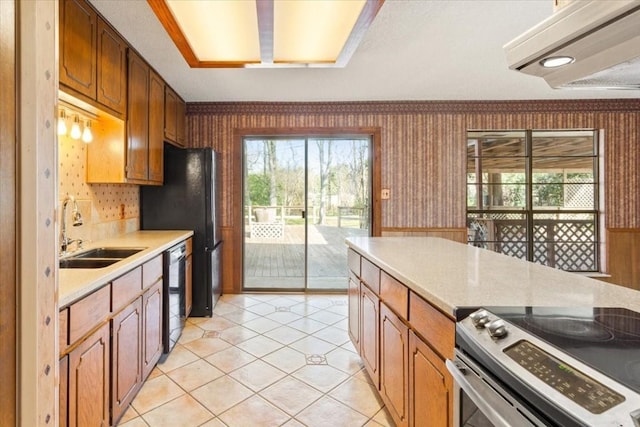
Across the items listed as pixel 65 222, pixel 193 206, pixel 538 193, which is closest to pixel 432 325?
pixel 65 222

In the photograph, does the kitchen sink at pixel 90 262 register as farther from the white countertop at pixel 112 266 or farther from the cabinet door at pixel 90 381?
the cabinet door at pixel 90 381

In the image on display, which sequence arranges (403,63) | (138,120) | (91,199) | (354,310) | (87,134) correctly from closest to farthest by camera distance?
(87,134) → (354,310) → (91,199) → (138,120) → (403,63)

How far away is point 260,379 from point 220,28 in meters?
2.27

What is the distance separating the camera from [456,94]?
3.95m

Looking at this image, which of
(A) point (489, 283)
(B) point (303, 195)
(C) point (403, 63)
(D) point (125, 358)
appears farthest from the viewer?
(B) point (303, 195)

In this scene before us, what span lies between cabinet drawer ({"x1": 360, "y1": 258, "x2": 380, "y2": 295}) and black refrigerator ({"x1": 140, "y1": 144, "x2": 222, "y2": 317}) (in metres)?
1.86

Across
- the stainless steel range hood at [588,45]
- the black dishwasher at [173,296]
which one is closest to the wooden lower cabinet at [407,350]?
the stainless steel range hood at [588,45]

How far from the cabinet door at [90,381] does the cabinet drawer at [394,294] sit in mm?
1412

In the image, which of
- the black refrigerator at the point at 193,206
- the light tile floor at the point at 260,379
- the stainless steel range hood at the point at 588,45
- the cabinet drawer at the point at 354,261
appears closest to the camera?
the stainless steel range hood at the point at 588,45

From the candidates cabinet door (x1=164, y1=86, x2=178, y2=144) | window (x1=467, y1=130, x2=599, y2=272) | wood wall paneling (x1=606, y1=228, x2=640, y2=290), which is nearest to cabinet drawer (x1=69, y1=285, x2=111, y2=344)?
cabinet door (x1=164, y1=86, x2=178, y2=144)

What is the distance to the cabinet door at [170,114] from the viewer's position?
3447 mm

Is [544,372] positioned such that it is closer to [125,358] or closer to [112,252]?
[125,358]

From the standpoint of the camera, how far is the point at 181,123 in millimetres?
3967

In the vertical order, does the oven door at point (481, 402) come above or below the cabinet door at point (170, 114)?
below
